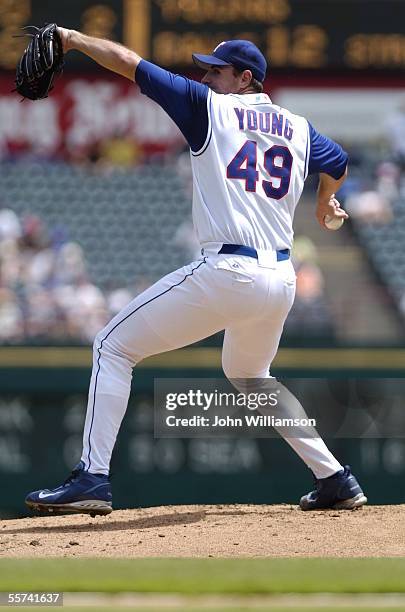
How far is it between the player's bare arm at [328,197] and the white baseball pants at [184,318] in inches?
19.4

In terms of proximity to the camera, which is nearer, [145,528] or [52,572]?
[52,572]

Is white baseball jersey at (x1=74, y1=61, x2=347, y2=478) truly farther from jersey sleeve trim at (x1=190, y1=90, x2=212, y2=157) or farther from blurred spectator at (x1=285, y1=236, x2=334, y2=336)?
blurred spectator at (x1=285, y1=236, x2=334, y2=336)

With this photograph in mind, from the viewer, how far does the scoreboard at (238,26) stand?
36.4 feet

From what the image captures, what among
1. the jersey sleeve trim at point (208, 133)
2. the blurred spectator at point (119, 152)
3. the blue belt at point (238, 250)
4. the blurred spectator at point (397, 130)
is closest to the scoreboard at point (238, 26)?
the blurred spectator at point (397, 130)

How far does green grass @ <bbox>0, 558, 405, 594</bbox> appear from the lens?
3.11m

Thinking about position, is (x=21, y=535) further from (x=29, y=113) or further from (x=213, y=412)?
(x=29, y=113)

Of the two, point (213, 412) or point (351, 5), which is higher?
point (351, 5)

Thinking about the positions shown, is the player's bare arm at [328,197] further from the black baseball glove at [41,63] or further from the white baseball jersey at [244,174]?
the black baseball glove at [41,63]

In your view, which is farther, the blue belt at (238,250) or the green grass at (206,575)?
the blue belt at (238,250)

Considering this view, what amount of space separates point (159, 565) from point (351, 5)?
8.79 metres

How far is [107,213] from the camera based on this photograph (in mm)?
11078

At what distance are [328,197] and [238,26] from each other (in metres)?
7.11

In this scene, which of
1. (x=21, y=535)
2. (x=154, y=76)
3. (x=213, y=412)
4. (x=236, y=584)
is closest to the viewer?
(x=236, y=584)

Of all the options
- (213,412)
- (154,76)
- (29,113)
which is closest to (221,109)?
(154,76)
